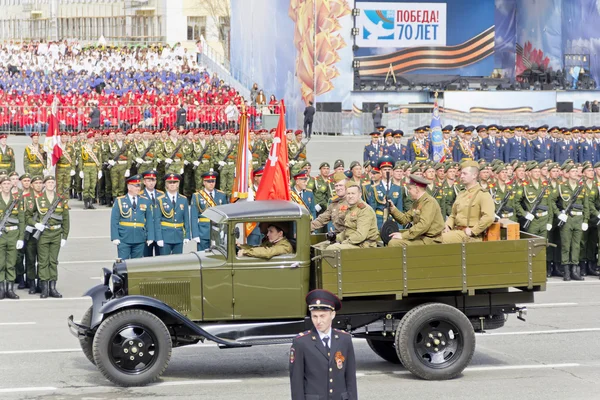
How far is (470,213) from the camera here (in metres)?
12.0

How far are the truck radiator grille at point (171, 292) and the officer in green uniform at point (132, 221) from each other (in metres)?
4.89

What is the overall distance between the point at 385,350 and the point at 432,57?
41.5 metres

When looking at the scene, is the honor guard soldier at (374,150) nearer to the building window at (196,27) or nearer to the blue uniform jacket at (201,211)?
the blue uniform jacket at (201,211)

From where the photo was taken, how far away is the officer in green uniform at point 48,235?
16.4 m

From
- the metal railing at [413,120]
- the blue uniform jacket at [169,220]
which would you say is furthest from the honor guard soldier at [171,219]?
the metal railing at [413,120]

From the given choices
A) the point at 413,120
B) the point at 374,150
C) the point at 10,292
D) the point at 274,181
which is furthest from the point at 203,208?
the point at 413,120

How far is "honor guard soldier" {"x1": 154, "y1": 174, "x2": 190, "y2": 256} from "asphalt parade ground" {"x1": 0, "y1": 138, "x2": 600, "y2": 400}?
1.42 metres

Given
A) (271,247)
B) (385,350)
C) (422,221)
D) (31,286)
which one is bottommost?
(385,350)

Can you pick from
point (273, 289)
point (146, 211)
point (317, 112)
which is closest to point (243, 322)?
point (273, 289)

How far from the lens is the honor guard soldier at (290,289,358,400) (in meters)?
6.80

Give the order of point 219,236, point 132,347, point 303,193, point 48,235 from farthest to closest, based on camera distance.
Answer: point 303,193 < point 48,235 < point 219,236 < point 132,347

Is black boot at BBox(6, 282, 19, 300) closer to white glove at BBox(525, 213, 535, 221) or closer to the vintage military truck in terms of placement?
the vintage military truck

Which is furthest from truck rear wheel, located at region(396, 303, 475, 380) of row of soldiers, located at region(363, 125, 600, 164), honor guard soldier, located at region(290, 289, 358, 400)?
row of soldiers, located at region(363, 125, 600, 164)

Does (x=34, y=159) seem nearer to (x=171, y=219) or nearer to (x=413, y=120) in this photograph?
(x=171, y=219)
